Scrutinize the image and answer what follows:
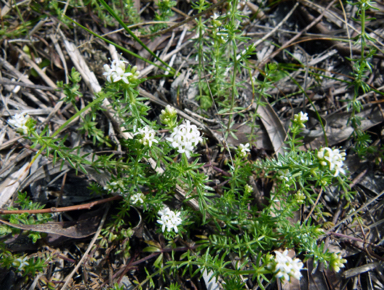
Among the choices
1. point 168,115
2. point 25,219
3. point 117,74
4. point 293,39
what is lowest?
point 25,219

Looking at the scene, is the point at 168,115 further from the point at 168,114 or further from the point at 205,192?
the point at 205,192

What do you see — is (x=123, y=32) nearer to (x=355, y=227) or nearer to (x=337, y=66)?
(x=337, y=66)

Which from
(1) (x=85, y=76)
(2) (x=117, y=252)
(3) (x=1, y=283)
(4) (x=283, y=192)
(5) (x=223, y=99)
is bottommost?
(3) (x=1, y=283)

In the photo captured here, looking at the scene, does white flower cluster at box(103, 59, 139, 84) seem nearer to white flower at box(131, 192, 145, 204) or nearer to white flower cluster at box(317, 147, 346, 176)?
white flower at box(131, 192, 145, 204)

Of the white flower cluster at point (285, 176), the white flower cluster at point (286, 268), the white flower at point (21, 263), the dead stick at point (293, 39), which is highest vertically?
the dead stick at point (293, 39)

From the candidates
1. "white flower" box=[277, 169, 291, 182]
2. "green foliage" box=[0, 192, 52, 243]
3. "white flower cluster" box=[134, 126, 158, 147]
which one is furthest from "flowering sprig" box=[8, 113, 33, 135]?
"white flower" box=[277, 169, 291, 182]

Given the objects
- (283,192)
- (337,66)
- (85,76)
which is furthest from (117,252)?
(337,66)

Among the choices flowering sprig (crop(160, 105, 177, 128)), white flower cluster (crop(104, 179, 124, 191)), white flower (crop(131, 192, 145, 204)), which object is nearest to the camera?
flowering sprig (crop(160, 105, 177, 128))

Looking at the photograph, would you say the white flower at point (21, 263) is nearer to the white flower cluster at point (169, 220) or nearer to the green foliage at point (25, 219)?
the green foliage at point (25, 219)

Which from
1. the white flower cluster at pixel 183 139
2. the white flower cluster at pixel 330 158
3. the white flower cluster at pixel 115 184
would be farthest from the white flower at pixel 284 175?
the white flower cluster at pixel 115 184

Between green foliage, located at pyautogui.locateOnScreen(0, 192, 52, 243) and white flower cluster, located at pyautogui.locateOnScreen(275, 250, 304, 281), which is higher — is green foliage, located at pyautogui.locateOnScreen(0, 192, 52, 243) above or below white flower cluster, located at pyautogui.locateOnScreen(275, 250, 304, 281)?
below

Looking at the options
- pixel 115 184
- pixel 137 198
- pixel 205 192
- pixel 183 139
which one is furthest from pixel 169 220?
pixel 183 139
